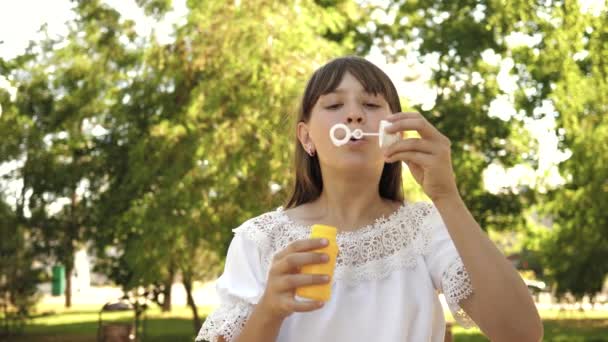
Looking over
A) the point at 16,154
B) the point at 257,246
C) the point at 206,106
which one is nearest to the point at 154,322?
the point at 16,154

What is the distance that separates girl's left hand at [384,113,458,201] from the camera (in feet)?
6.20

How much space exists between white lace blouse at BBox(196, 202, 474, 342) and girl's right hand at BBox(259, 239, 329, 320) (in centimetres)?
32

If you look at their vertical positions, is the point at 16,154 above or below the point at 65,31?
below

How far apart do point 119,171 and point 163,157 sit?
3571 millimetres

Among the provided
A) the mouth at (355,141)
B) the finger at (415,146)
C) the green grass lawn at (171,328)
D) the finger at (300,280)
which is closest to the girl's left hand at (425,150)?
the finger at (415,146)

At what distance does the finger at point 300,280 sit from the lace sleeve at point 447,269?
43cm

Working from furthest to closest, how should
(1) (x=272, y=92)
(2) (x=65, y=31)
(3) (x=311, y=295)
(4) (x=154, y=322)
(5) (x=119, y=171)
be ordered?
(4) (x=154, y=322) → (5) (x=119, y=171) → (2) (x=65, y=31) → (1) (x=272, y=92) → (3) (x=311, y=295)

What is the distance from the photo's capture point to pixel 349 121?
219 cm

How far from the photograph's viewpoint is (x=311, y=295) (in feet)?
5.88

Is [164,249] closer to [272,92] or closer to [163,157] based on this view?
[163,157]

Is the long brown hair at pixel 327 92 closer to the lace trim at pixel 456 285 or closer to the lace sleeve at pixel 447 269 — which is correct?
the lace sleeve at pixel 447 269

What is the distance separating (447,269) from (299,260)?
536 mm

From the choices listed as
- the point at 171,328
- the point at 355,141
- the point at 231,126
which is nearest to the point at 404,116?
the point at 355,141

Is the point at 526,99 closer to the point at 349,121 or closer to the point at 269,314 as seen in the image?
the point at 349,121
